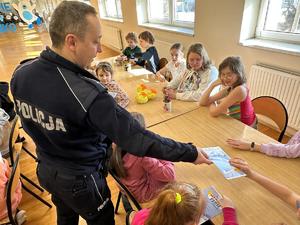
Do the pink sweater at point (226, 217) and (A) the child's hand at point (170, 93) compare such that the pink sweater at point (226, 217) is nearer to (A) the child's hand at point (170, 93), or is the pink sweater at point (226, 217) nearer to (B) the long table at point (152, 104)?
(B) the long table at point (152, 104)

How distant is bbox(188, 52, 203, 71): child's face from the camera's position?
210cm

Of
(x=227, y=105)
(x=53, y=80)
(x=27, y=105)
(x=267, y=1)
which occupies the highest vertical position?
(x=267, y=1)

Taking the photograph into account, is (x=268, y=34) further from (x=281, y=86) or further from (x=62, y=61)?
(x=62, y=61)

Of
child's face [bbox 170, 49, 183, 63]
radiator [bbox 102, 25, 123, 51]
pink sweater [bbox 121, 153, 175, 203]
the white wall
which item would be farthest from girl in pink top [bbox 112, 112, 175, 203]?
radiator [bbox 102, 25, 123, 51]

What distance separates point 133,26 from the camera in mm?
5645

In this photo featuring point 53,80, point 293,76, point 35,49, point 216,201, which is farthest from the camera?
point 35,49

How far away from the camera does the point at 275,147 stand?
128cm

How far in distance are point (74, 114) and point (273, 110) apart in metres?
1.57

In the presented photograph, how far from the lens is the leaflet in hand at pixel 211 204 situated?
97cm

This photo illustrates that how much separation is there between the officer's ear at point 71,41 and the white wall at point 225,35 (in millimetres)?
2366

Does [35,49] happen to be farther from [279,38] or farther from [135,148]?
[135,148]

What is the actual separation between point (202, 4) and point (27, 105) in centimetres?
306

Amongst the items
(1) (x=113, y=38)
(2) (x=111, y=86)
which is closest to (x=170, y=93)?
(2) (x=111, y=86)

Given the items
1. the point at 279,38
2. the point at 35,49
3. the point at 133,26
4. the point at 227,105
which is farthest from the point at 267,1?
the point at 35,49
